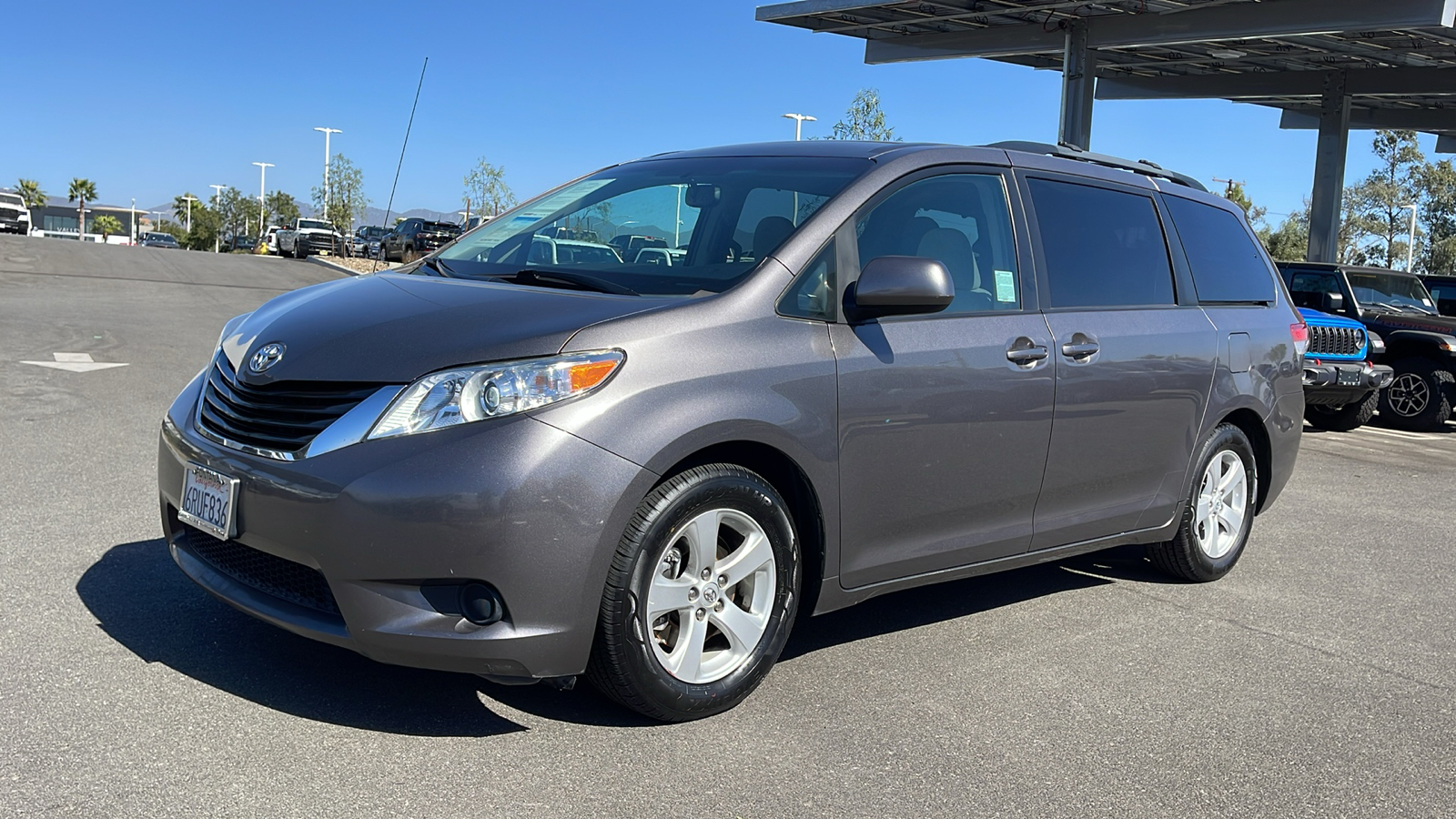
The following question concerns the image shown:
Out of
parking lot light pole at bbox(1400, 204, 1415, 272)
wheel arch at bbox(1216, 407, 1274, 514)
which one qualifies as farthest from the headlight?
parking lot light pole at bbox(1400, 204, 1415, 272)

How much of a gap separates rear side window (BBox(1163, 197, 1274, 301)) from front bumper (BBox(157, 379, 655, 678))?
10.8 ft

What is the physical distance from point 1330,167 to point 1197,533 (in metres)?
25.2

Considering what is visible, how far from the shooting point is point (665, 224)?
14.8ft

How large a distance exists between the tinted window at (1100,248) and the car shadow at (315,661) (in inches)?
54.1

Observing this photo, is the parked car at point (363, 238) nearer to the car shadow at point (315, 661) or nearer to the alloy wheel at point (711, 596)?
the car shadow at point (315, 661)

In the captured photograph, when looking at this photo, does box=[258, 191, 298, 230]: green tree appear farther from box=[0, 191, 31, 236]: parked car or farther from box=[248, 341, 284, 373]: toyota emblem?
box=[248, 341, 284, 373]: toyota emblem

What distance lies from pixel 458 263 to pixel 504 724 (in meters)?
1.74

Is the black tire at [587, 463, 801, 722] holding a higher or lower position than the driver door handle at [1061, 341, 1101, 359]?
lower

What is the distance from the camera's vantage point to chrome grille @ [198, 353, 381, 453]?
344 centimetres

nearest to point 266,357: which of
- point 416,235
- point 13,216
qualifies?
point 416,235

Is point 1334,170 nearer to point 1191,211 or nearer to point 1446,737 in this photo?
point 1191,211

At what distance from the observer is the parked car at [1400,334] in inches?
537

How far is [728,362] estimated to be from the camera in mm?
3678

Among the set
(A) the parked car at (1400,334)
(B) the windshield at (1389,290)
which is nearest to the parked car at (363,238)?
(B) the windshield at (1389,290)
